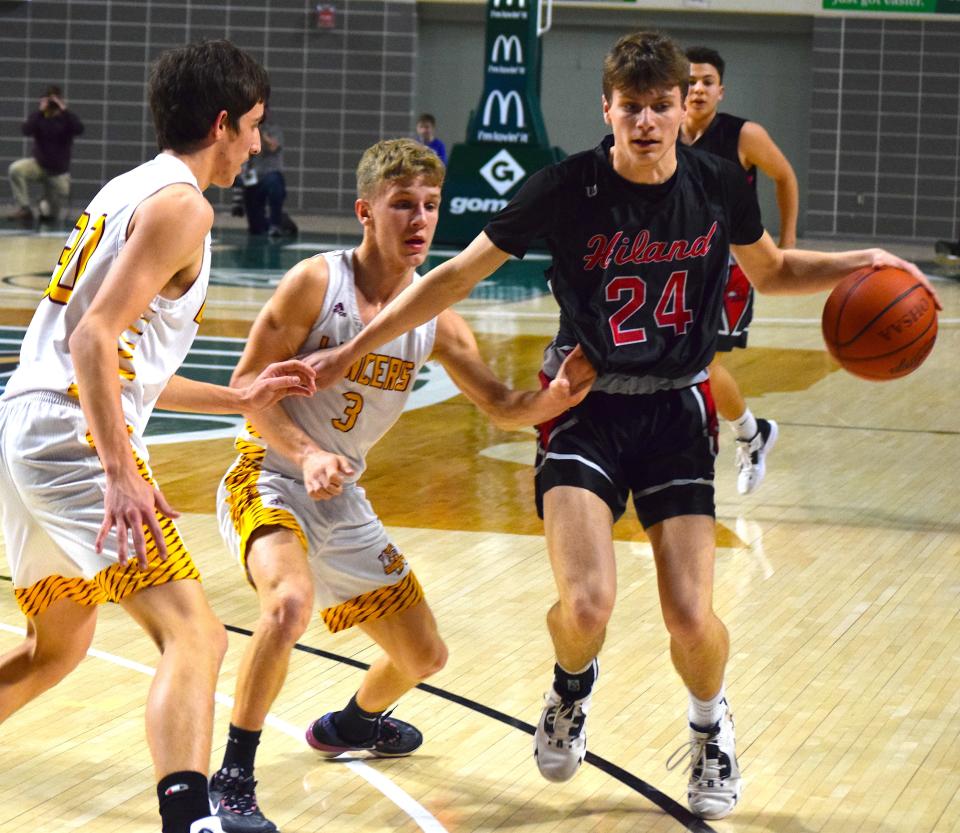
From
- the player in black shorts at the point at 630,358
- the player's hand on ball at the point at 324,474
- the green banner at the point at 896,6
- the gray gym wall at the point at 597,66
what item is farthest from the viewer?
the gray gym wall at the point at 597,66

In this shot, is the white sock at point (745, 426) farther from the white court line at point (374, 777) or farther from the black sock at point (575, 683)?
the black sock at point (575, 683)

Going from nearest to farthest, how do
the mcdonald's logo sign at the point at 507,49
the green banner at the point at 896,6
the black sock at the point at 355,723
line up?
the black sock at the point at 355,723, the mcdonald's logo sign at the point at 507,49, the green banner at the point at 896,6

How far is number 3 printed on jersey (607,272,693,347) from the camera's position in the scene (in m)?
3.64

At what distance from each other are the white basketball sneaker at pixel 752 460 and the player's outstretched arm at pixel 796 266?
3075 millimetres

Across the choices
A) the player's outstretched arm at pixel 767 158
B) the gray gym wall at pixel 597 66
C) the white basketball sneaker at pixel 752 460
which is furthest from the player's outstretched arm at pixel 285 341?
the gray gym wall at pixel 597 66

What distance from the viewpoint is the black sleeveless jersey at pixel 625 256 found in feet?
12.0

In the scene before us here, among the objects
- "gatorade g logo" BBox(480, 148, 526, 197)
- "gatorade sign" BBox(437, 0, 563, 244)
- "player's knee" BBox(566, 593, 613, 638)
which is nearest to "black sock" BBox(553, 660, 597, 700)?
"player's knee" BBox(566, 593, 613, 638)

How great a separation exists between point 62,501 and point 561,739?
1268 mm

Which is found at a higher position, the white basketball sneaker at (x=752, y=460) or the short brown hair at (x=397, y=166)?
A: the short brown hair at (x=397, y=166)

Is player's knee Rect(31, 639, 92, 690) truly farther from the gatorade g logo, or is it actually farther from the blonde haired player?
the gatorade g logo

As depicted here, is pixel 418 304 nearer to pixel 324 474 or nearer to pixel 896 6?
pixel 324 474

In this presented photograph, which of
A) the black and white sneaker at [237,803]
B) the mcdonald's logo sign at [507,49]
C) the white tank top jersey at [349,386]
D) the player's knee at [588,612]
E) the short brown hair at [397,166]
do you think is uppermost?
the mcdonald's logo sign at [507,49]

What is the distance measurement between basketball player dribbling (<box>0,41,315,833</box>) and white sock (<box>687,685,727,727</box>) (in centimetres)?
120

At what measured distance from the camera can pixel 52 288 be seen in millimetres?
3129
